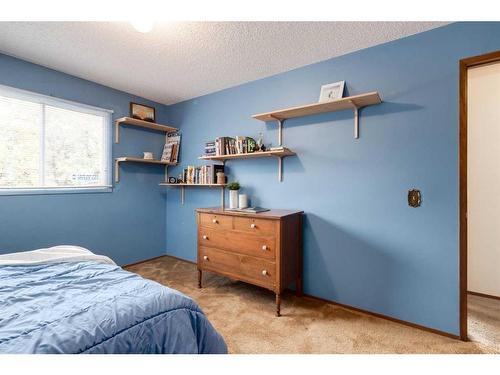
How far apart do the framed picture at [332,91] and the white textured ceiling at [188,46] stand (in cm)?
28

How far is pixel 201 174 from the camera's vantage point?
297 cm

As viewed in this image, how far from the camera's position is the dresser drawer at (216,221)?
7.40ft

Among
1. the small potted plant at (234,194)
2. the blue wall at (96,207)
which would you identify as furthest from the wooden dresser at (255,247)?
the blue wall at (96,207)

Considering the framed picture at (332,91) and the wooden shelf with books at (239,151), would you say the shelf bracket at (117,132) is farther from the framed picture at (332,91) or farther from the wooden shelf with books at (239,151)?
the framed picture at (332,91)

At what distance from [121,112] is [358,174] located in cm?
299

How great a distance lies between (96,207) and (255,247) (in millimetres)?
2081

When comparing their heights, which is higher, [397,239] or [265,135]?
[265,135]

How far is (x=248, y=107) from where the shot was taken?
2.75 m

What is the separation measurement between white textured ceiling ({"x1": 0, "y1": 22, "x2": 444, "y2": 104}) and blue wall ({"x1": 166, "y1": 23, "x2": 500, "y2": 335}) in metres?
0.20

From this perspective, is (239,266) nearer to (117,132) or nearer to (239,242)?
(239,242)

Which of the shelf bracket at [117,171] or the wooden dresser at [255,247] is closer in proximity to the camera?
the wooden dresser at [255,247]

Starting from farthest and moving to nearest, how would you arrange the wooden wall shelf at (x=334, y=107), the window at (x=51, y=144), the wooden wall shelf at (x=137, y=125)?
1. the wooden wall shelf at (x=137, y=125)
2. the window at (x=51, y=144)
3. the wooden wall shelf at (x=334, y=107)
